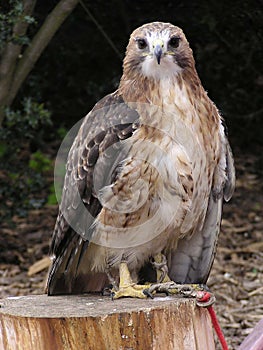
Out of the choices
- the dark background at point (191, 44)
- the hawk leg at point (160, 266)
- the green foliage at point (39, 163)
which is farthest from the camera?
the green foliage at point (39, 163)

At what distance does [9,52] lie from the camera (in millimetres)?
6668

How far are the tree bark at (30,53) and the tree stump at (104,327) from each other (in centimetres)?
335

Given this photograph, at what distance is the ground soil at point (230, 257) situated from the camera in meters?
6.16

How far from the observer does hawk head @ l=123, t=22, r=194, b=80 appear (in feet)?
13.4

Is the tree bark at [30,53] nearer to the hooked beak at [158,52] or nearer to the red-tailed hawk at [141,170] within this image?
the red-tailed hawk at [141,170]

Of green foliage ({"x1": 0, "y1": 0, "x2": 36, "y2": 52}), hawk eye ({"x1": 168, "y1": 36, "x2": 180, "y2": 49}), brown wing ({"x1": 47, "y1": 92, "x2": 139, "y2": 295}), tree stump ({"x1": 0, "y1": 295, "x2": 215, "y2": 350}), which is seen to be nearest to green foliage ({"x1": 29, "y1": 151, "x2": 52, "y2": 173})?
green foliage ({"x1": 0, "y1": 0, "x2": 36, "y2": 52})

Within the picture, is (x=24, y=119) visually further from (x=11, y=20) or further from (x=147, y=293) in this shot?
(x=147, y=293)

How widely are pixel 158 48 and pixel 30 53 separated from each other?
2.91m

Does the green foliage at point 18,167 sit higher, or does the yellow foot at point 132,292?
the green foliage at point 18,167

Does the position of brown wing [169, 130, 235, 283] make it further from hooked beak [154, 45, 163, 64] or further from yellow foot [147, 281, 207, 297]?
hooked beak [154, 45, 163, 64]

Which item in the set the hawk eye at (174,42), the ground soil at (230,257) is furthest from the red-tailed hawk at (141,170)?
the ground soil at (230,257)

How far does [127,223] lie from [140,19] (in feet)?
13.3

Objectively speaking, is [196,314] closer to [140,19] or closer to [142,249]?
[142,249]

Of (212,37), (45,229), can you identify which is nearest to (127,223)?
(45,229)
